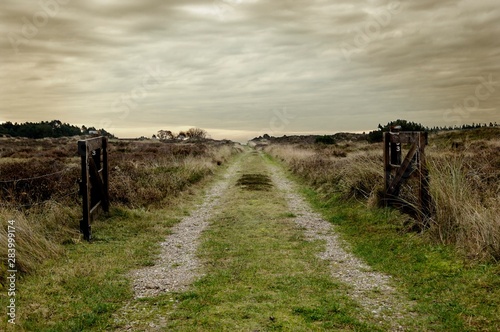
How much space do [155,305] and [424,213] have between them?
6326 mm

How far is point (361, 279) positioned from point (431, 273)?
3.79ft

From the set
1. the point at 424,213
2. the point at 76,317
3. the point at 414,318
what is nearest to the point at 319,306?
the point at 414,318

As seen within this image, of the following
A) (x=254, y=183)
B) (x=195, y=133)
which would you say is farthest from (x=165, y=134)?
(x=254, y=183)

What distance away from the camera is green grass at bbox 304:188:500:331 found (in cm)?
519

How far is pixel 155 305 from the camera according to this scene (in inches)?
229

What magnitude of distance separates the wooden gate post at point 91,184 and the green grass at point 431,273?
20.4 feet

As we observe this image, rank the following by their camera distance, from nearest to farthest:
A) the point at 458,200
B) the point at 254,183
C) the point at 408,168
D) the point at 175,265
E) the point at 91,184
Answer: the point at 175,265 < the point at 458,200 < the point at 408,168 < the point at 91,184 < the point at 254,183

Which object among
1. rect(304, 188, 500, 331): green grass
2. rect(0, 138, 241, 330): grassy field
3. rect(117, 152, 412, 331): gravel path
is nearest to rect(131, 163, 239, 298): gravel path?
rect(117, 152, 412, 331): gravel path

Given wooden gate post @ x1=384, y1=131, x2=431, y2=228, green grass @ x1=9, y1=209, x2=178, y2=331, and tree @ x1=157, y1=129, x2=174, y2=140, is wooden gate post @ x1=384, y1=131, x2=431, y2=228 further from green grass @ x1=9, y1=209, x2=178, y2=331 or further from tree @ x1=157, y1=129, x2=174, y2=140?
tree @ x1=157, y1=129, x2=174, y2=140

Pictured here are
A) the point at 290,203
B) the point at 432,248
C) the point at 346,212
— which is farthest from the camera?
the point at 290,203

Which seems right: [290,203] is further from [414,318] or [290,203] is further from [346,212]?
[414,318]

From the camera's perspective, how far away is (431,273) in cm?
680

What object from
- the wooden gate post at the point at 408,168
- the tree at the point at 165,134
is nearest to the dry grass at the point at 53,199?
the wooden gate post at the point at 408,168

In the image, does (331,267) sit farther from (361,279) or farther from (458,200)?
(458,200)
